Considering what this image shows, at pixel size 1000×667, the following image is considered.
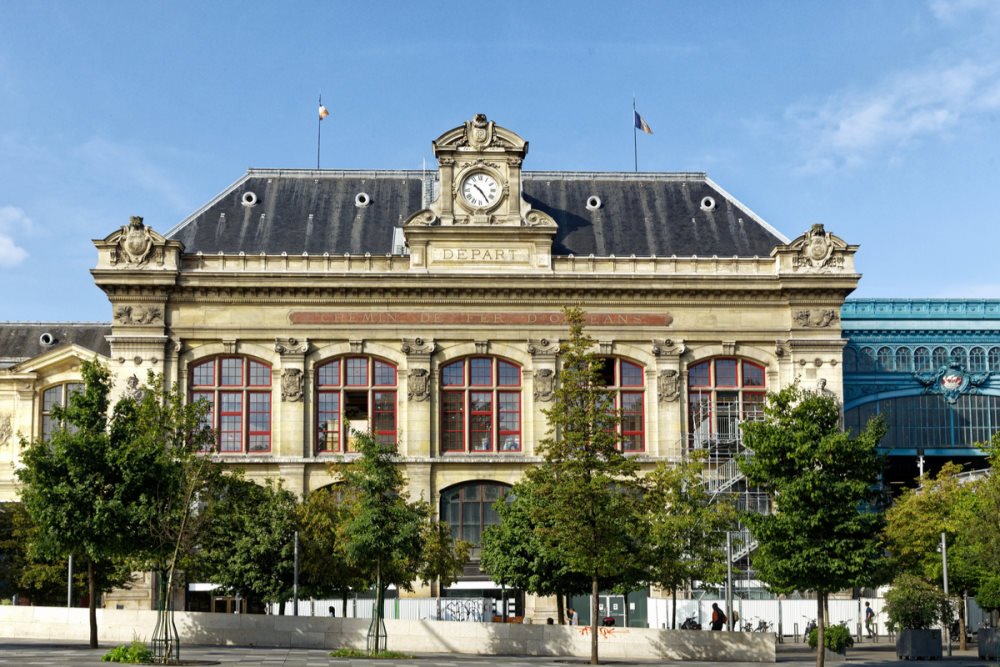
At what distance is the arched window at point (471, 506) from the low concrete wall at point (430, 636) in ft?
55.8

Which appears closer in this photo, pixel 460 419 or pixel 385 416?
pixel 385 416

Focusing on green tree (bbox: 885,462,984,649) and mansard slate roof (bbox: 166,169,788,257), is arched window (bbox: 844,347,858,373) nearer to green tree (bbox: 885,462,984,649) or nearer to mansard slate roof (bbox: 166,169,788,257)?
mansard slate roof (bbox: 166,169,788,257)

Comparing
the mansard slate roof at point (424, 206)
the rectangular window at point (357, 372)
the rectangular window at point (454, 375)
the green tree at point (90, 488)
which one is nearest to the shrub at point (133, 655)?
the green tree at point (90, 488)

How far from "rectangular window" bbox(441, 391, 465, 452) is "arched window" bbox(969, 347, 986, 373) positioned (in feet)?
104

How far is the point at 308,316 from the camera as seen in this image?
6316cm

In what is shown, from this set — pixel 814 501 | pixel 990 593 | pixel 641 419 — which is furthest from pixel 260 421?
pixel 990 593

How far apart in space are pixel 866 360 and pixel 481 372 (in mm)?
25328

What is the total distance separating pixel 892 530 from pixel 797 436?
20734 millimetres

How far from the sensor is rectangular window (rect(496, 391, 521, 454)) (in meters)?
63.2

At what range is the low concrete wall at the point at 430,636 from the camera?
4341 cm

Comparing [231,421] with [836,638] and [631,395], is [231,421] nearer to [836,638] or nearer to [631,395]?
[631,395]

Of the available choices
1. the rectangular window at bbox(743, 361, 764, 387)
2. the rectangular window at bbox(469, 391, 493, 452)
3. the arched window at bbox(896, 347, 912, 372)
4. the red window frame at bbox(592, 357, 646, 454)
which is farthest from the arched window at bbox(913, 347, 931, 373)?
the rectangular window at bbox(469, 391, 493, 452)

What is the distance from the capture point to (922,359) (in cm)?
7644

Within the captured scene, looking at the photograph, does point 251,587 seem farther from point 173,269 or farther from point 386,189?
point 386,189
